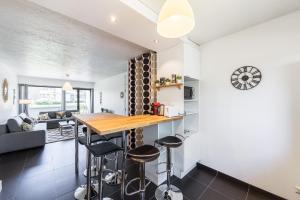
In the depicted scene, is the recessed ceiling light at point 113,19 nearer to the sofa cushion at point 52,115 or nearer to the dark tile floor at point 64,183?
the dark tile floor at point 64,183

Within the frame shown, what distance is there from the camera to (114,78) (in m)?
6.32

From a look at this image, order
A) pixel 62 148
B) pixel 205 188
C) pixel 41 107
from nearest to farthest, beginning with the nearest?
pixel 205 188 < pixel 62 148 < pixel 41 107

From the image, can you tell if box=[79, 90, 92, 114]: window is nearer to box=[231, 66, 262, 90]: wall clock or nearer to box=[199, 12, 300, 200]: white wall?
box=[199, 12, 300, 200]: white wall

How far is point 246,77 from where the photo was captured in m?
2.06

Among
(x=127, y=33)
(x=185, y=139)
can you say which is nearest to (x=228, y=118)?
(x=185, y=139)

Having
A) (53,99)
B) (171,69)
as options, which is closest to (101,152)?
(171,69)

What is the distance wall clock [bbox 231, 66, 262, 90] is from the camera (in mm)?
1965

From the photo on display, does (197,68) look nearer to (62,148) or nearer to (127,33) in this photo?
(127,33)

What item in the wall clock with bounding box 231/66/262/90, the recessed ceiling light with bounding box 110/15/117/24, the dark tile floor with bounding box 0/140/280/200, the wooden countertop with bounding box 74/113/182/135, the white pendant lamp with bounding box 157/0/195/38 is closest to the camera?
the white pendant lamp with bounding box 157/0/195/38

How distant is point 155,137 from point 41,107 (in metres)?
7.93

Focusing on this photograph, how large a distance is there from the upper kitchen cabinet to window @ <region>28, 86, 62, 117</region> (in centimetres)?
767

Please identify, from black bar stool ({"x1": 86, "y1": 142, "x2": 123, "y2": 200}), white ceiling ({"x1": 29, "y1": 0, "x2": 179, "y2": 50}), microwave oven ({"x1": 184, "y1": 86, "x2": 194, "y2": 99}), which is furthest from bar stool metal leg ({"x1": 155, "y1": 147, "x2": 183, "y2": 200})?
white ceiling ({"x1": 29, "y1": 0, "x2": 179, "y2": 50})

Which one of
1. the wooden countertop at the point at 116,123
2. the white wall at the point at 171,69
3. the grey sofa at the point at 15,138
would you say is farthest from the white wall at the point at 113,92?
the wooden countertop at the point at 116,123

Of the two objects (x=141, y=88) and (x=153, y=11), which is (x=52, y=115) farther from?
(x=153, y=11)
